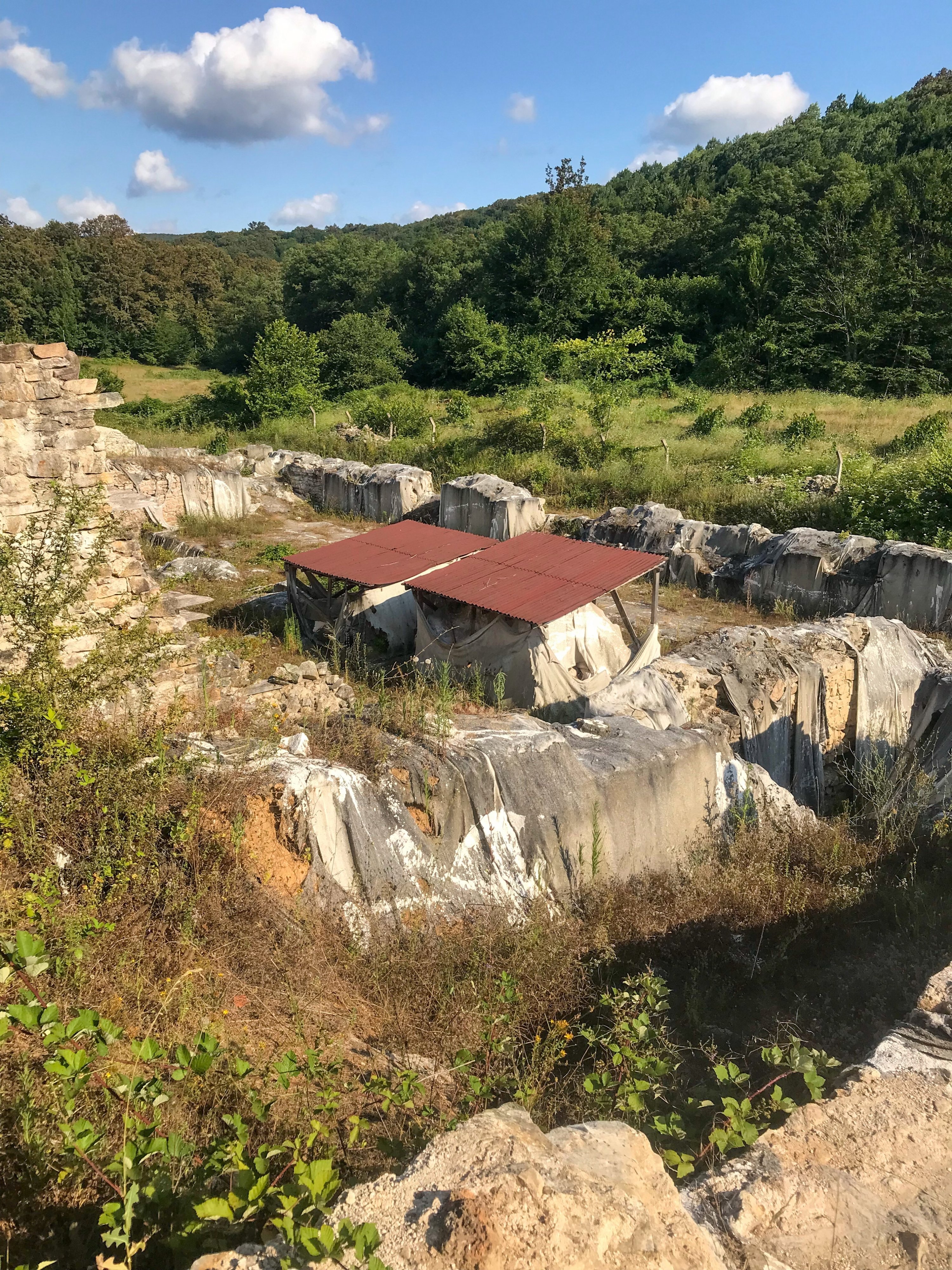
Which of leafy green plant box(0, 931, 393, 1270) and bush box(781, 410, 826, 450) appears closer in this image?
leafy green plant box(0, 931, 393, 1270)

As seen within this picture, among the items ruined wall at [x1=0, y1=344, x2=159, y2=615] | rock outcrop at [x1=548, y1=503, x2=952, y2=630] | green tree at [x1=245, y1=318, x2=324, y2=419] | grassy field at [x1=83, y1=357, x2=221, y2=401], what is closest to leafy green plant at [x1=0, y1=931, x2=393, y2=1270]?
ruined wall at [x1=0, y1=344, x2=159, y2=615]

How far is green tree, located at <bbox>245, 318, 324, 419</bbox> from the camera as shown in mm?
27328

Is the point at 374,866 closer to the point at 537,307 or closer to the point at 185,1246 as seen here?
the point at 185,1246

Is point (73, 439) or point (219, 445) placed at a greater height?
point (73, 439)

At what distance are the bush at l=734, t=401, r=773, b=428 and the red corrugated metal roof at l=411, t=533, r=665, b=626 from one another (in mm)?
13304

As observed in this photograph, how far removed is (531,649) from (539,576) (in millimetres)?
1097

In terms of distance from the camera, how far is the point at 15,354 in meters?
6.08

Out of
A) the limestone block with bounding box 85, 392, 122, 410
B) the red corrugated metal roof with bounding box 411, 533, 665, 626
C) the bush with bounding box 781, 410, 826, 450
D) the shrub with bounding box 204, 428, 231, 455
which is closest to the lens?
the limestone block with bounding box 85, 392, 122, 410

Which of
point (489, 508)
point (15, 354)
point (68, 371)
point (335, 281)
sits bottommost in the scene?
point (489, 508)

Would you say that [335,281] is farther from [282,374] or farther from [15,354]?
[15,354]

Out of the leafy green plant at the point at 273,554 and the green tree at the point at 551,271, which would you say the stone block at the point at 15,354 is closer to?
the leafy green plant at the point at 273,554

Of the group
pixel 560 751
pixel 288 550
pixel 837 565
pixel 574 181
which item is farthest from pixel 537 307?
pixel 560 751

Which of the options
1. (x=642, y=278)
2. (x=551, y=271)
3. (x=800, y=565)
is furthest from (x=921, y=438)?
(x=642, y=278)

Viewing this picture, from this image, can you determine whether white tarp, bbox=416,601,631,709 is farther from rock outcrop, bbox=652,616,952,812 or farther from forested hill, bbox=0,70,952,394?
forested hill, bbox=0,70,952,394
